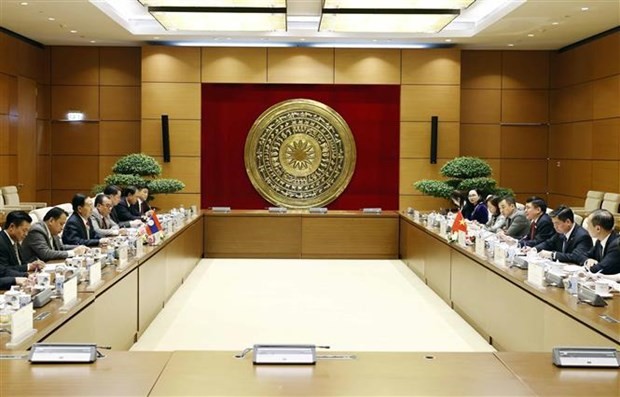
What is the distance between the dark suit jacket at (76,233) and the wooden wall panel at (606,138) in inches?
276

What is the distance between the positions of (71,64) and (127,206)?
4060 mm

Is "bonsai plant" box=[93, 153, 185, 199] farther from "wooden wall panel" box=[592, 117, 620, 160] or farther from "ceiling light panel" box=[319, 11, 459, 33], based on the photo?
"wooden wall panel" box=[592, 117, 620, 160]

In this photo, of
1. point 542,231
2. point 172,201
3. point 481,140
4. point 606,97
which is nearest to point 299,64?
point 172,201

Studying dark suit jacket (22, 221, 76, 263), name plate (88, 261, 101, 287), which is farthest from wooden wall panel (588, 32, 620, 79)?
name plate (88, 261, 101, 287)

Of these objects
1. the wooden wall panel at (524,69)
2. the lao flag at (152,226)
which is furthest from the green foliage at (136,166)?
the wooden wall panel at (524,69)

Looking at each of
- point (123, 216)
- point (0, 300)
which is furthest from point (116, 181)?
point (0, 300)

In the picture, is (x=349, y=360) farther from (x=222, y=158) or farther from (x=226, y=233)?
(x=222, y=158)

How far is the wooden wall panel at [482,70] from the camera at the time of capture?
1260cm

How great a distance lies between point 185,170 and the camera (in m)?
11.9

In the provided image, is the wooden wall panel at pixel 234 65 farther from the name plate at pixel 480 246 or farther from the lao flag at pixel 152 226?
the name plate at pixel 480 246

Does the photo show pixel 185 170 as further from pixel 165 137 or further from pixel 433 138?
pixel 433 138

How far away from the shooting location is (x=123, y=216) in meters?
9.16

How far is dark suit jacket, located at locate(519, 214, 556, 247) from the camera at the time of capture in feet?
23.6

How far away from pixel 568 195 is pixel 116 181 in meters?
6.84
